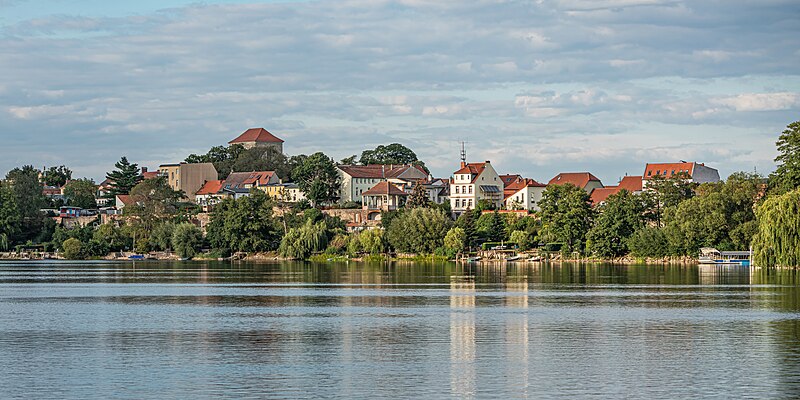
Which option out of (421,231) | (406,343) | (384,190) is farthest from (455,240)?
(406,343)

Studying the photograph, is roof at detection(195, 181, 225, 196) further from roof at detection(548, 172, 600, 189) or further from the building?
roof at detection(548, 172, 600, 189)

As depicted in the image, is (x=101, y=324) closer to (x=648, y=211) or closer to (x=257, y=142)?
(x=648, y=211)

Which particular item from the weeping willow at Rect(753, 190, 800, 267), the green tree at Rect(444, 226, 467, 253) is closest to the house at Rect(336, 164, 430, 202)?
the green tree at Rect(444, 226, 467, 253)

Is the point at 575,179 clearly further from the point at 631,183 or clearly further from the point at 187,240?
the point at 187,240

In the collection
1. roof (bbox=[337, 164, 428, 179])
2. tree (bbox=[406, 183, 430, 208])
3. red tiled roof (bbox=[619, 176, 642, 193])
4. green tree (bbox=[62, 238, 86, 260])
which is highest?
roof (bbox=[337, 164, 428, 179])

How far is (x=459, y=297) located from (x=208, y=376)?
26533 mm

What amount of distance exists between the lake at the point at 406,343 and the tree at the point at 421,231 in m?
50.9

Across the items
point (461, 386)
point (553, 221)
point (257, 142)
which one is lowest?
point (461, 386)

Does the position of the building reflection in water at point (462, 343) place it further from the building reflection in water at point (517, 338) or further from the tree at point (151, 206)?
the tree at point (151, 206)

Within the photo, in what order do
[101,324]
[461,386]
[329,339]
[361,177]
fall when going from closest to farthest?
1. [461,386]
2. [329,339]
3. [101,324]
4. [361,177]

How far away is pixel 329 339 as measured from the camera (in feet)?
105

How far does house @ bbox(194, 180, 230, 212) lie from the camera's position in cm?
16362

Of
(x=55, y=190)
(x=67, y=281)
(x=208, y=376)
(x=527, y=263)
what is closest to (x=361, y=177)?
(x=527, y=263)

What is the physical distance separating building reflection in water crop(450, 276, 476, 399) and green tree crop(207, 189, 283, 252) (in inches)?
2732
